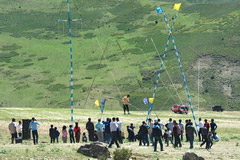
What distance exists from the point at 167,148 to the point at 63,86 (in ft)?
268

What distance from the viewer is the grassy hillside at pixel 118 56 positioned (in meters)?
108

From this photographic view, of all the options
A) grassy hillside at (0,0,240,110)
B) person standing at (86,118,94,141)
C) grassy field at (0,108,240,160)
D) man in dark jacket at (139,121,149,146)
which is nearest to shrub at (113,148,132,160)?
grassy field at (0,108,240,160)

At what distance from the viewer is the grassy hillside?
108 meters

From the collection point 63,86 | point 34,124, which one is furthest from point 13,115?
point 63,86

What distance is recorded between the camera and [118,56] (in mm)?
139750

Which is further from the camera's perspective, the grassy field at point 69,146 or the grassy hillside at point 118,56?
the grassy hillside at point 118,56

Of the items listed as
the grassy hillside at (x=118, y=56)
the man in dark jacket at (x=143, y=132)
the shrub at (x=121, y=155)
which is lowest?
the shrub at (x=121, y=155)

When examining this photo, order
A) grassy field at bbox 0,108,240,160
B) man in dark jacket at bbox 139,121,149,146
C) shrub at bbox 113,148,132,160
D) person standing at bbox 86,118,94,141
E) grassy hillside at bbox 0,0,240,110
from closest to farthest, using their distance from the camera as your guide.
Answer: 1. shrub at bbox 113,148,132,160
2. grassy field at bbox 0,108,240,160
3. man in dark jacket at bbox 139,121,149,146
4. person standing at bbox 86,118,94,141
5. grassy hillside at bbox 0,0,240,110

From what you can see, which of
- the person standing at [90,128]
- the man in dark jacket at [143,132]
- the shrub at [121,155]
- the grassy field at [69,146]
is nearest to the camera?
the shrub at [121,155]

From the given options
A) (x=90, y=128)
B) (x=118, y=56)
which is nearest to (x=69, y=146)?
(x=90, y=128)

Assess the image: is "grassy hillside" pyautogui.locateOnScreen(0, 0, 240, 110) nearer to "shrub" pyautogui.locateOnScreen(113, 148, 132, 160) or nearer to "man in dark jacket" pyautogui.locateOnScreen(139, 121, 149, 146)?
"man in dark jacket" pyautogui.locateOnScreen(139, 121, 149, 146)

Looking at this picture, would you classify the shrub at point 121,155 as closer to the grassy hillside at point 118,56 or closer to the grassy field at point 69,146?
the grassy field at point 69,146

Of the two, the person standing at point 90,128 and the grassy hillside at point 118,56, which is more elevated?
the grassy hillside at point 118,56

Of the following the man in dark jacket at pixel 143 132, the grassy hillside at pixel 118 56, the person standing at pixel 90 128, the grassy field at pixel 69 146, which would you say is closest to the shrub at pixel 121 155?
the grassy field at pixel 69 146
